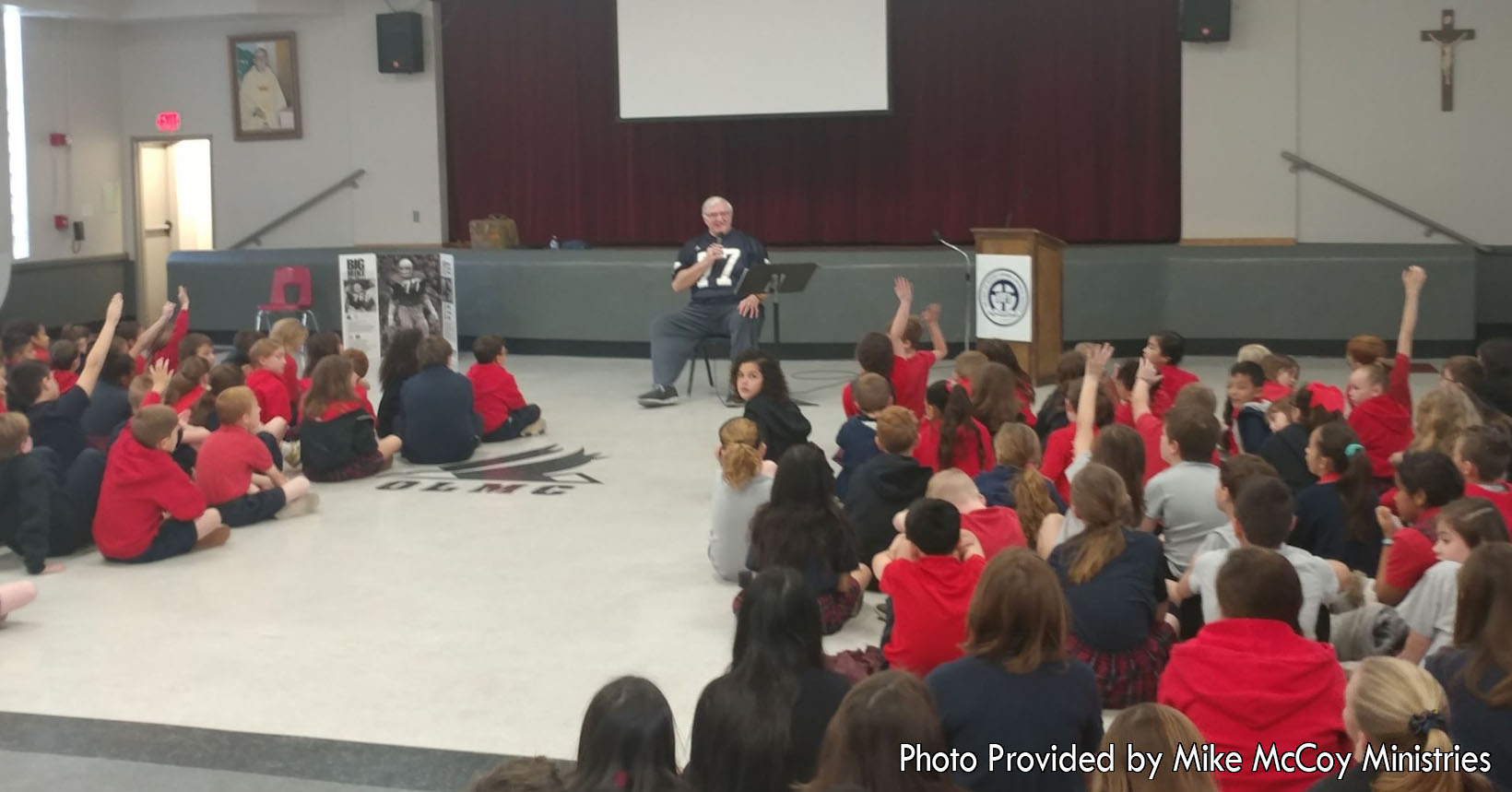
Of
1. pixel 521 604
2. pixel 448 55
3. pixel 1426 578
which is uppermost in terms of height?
pixel 448 55

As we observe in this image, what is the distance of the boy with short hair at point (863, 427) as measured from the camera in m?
6.69

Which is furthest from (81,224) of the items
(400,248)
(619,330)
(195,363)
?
(195,363)

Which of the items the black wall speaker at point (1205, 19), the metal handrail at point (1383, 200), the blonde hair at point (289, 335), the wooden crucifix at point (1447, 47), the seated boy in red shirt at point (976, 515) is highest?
the black wall speaker at point (1205, 19)

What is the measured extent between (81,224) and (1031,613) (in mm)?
14876

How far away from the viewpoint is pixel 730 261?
11.7 meters

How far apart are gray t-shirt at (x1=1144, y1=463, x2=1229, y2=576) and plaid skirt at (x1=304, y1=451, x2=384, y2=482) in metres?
4.65

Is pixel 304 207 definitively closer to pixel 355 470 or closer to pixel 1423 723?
pixel 355 470

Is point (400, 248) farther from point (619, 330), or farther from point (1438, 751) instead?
point (1438, 751)

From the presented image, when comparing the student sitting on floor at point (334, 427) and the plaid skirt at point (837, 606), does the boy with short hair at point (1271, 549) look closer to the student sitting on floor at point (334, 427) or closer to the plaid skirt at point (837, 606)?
the plaid skirt at point (837, 606)

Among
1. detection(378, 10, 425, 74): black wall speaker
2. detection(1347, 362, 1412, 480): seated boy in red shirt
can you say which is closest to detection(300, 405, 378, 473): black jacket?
detection(1347, 362, 1412, 480): seated boy in red shirt

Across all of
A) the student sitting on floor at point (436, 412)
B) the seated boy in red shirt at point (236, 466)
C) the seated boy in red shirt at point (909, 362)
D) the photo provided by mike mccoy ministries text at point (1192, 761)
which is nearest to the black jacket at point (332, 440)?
the student sitting on floor at point (436, 412)

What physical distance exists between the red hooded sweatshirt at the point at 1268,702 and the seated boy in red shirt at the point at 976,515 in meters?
1.53

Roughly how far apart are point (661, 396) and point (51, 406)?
477cm

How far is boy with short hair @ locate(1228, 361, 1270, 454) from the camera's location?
6.74 metres
